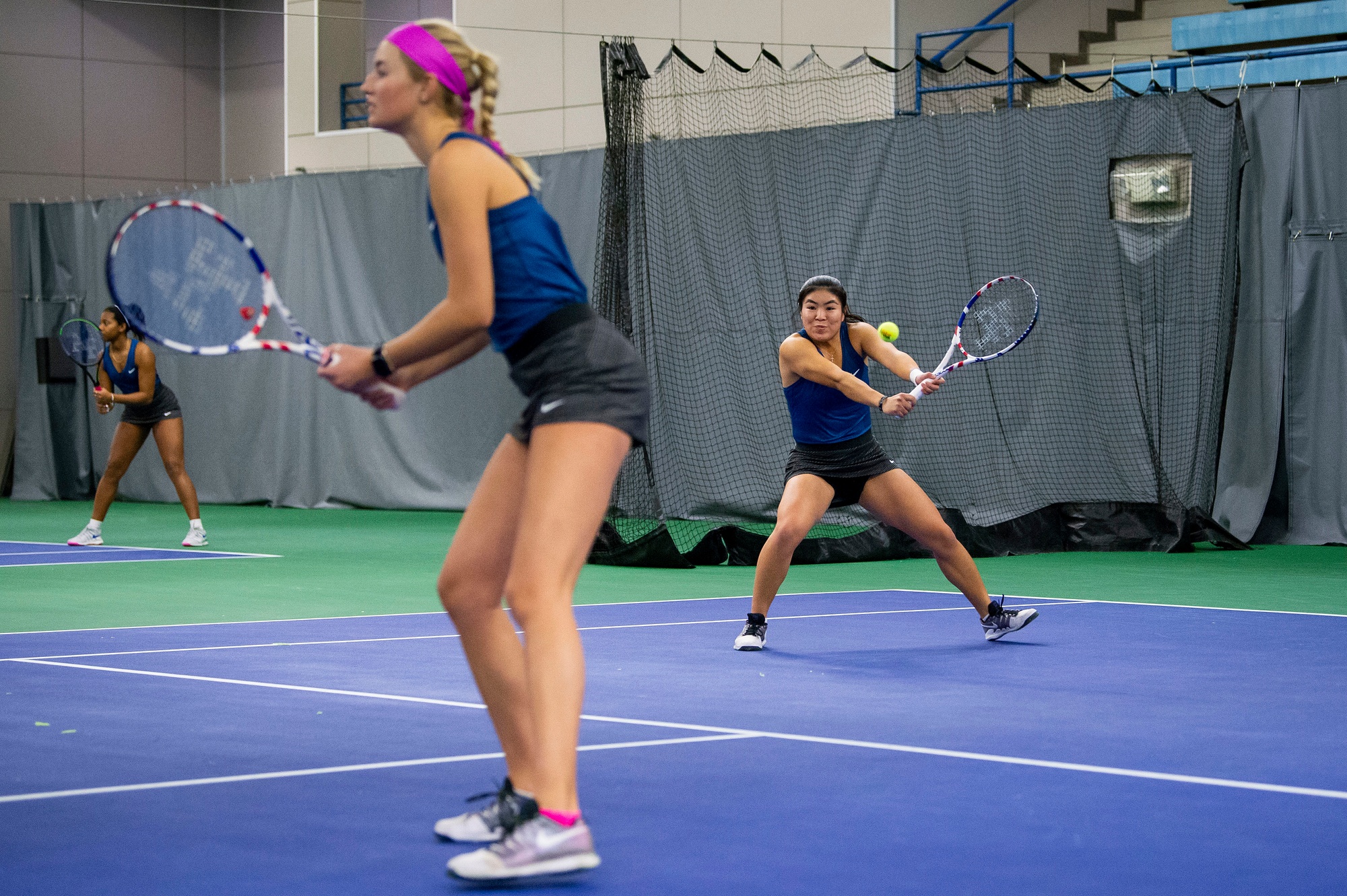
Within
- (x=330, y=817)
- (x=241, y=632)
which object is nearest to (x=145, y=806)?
(x=330, y=817)

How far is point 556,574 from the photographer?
10.9 feet

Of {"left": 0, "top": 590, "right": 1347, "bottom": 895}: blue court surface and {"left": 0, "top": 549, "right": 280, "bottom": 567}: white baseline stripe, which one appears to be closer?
{"left": 0, "top": 590, "right": 1347, "bottom": 895}: blue court surface

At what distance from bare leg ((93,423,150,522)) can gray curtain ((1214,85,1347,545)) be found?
7470 mm

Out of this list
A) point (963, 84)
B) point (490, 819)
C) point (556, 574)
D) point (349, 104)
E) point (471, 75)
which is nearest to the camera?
point (556, 574)

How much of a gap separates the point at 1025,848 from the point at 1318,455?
921cm

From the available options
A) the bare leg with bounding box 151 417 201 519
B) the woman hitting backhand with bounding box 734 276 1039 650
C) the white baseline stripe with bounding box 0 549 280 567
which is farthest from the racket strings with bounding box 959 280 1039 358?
the bare leg with bounding box 151 417 201 519

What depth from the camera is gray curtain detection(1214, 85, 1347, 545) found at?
11789mm

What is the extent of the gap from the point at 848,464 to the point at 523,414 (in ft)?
12.2

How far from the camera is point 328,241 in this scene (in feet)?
54.1

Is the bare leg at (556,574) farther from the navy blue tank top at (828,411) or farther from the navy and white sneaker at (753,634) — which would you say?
the navy blue tank top at (828,411)

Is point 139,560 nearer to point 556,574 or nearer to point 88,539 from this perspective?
point 88,539

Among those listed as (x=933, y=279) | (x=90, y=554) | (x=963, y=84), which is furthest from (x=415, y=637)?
(x=963, y=84)

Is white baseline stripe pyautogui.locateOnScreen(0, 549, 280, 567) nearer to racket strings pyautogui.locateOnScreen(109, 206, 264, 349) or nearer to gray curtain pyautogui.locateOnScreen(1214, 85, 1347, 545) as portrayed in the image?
racket strings pyautogui.locateOnScreen(109, 206, 264, 349)

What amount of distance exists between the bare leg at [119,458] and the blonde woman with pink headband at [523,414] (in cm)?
897
